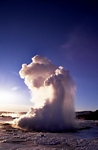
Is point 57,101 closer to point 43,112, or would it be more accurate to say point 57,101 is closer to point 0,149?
point 43,112

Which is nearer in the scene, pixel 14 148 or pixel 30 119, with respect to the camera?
pixel 14 148

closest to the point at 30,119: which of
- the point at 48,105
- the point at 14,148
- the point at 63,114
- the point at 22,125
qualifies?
the point at 22,125

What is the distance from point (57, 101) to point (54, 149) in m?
29.8

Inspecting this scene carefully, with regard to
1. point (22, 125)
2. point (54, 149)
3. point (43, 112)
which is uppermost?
point (43, 112)

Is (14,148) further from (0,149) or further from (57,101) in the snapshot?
(57,101)

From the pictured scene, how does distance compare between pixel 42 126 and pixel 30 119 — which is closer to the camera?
pixel 42 126

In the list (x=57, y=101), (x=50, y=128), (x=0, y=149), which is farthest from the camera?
(x=57, y=101)

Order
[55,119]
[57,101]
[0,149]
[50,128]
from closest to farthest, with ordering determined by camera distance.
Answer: [0,149], [50,128], [55,119], [57,101]

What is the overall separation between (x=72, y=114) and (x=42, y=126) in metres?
11.6

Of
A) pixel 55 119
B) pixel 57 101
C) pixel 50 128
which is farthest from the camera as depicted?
pixel 57 101

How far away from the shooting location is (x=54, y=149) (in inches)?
806

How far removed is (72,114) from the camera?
5219cm

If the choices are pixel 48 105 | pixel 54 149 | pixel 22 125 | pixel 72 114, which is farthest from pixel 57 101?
pixel 54 149

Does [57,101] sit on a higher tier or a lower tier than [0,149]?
higher
